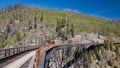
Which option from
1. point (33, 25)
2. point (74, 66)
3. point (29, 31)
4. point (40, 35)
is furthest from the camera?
point (33, 25)

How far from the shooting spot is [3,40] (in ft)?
478

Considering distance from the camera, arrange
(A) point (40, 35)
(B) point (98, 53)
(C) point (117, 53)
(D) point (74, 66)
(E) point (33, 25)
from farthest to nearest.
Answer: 1. (E) point (33, 25)
2. (A) point (40, 35)
3. (C) point (117, 53)
4. (B) point (98, 53)
5. (D) point (74, 66)

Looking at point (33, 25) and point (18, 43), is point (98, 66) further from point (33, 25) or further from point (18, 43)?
point (33, 25)

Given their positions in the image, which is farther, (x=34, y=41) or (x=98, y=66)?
(x=34, y=41)

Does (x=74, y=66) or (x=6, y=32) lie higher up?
(x=6, y=32)

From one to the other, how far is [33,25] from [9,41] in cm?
2143

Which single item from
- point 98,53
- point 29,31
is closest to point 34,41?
point 29,31

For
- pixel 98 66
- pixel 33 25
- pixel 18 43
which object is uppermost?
pixel 33 25

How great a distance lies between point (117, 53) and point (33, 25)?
56302 millimetres

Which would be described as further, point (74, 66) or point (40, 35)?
point (40, 35)

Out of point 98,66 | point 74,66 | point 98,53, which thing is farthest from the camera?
point 98,53

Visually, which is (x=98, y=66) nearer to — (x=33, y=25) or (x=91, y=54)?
A: (x=91, y=54)

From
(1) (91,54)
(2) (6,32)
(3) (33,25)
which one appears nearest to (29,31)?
(3) (33,25)

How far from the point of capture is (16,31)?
15200cm
